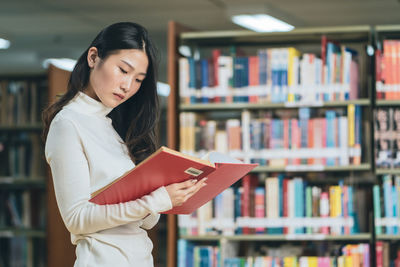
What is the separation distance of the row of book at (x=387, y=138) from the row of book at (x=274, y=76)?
221 millimetres

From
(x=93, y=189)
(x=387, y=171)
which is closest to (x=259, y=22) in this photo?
(x=387, y=171)

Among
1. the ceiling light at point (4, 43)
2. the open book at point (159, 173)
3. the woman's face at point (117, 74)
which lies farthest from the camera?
the ceiling light at point (4, 43)

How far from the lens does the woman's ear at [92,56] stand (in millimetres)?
1627

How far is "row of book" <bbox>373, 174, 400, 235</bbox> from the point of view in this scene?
12.5 feet

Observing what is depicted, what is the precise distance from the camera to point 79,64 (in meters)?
1.67

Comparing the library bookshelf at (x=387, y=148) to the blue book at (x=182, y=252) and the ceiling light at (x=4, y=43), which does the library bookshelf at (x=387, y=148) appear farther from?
the ceiling light at (x=4, y=43)

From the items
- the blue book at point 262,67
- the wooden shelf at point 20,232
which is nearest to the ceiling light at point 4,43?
the wooden shelf at point 20,232

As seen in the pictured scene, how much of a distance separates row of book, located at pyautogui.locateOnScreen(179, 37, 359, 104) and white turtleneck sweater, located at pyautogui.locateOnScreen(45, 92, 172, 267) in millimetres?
2350

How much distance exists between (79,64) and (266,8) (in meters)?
4.71

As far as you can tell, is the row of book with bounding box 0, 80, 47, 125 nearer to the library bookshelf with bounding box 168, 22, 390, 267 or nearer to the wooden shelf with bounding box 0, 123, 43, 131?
the wooden shelf with bounding box 0, 123, 43, 131

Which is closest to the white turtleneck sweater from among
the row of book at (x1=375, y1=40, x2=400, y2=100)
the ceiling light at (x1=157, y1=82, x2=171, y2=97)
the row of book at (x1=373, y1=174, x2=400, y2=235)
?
the row of book at (x1=373, y1=174, x2=400, y2=235)

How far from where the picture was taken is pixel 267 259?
3.90m

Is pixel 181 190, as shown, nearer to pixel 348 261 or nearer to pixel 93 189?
pixel 93 189

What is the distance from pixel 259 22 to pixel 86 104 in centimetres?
527
